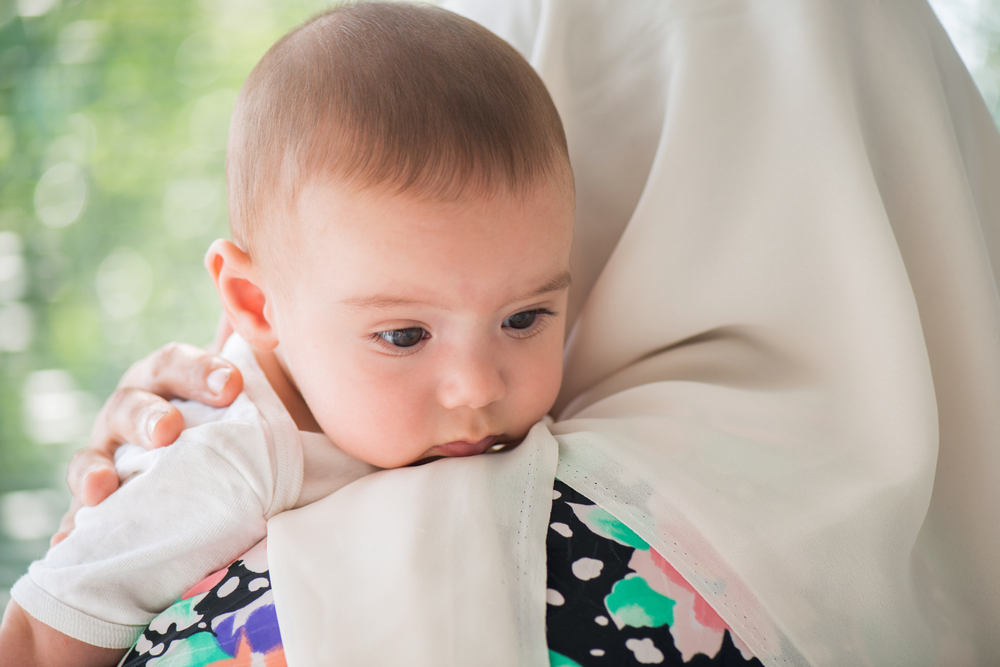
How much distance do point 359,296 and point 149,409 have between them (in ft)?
1.07

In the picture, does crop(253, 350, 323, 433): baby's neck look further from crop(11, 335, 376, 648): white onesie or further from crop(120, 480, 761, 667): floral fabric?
crop(120, 480, 761, 667): floral fabric

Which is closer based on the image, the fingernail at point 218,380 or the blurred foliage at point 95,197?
the fingernail at point 218,380

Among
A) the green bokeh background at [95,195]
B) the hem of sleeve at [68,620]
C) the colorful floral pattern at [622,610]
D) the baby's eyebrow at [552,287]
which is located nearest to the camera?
the colorful floral pattern at [622,610]

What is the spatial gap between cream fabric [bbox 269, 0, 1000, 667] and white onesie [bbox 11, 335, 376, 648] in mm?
87

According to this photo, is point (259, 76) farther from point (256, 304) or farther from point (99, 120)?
point (99, 120)

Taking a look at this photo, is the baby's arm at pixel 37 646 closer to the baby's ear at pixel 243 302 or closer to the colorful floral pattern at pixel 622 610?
the baby's ear at pixel 243 302

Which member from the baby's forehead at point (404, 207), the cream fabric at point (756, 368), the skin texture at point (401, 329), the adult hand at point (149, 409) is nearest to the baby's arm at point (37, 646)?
the skin texture at point (401, 329)

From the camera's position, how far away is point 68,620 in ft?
2.35

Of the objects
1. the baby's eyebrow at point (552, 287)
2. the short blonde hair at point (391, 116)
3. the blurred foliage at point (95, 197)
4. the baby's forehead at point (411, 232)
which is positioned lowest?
the blurred foliage at point (95, 197)

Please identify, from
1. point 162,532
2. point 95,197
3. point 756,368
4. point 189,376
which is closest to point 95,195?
point 95,197

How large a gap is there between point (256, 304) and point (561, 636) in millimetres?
593

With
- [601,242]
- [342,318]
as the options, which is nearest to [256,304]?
[342,318]

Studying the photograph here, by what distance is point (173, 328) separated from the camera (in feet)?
7.30

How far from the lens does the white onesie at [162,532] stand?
2.37 feet
